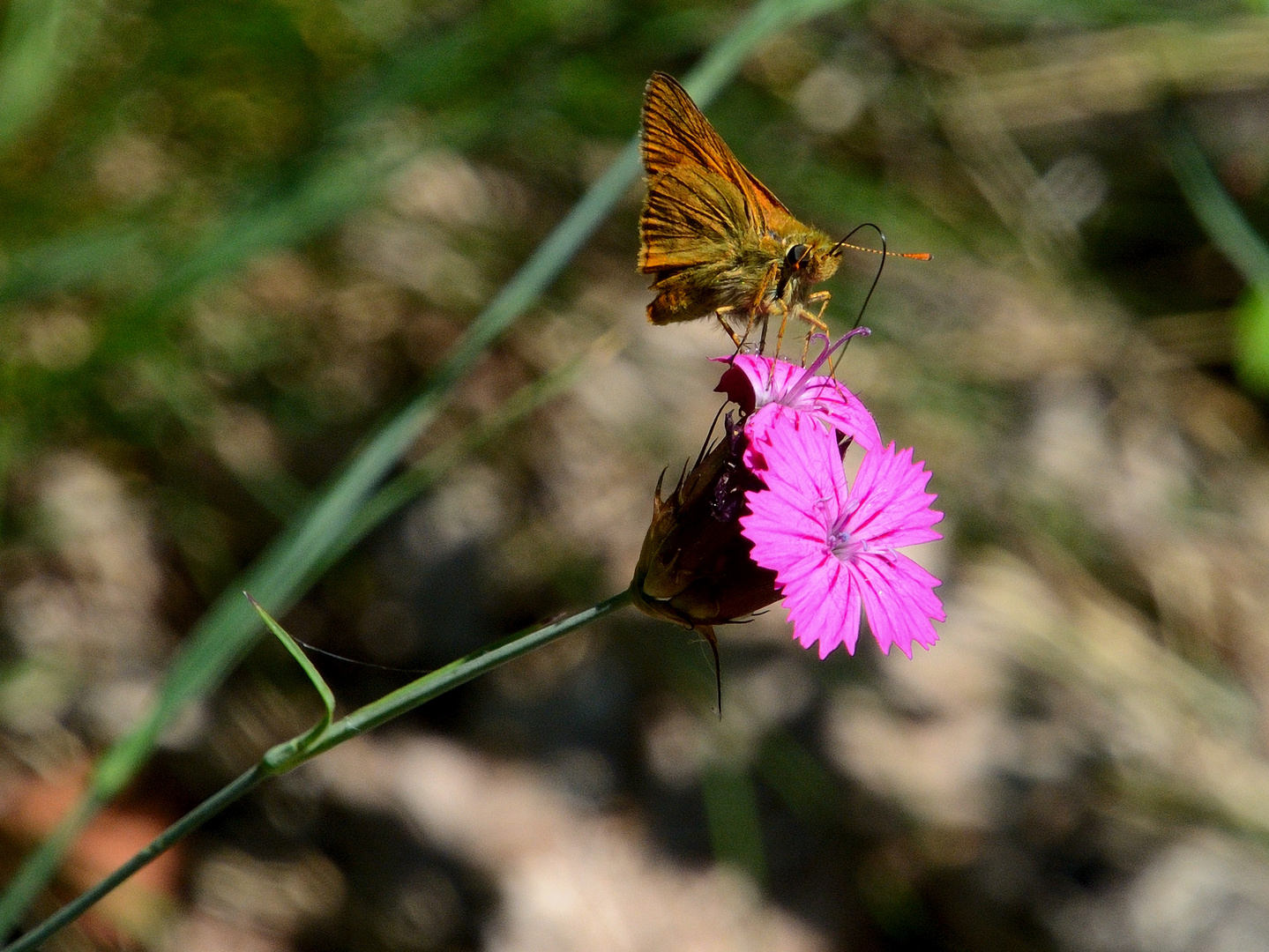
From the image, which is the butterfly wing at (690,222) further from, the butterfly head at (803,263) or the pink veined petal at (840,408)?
the pink veined petal at (840,408)

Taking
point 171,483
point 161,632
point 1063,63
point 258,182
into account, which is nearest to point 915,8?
point 1063,63

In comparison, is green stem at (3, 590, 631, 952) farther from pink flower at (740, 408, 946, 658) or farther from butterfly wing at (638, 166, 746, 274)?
butterfly wing at (638, 166, 746, 274)

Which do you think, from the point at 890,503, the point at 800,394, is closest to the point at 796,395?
the point at 800,394

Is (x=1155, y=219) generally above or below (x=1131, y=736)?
above

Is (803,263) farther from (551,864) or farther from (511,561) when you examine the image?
(551,864)

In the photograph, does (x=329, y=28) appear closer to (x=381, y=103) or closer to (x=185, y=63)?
(x=185, y=63)

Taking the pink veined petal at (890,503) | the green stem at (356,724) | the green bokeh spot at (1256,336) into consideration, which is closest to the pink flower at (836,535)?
the pink veined petal at (890,503)

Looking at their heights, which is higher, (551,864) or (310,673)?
(310,673)
